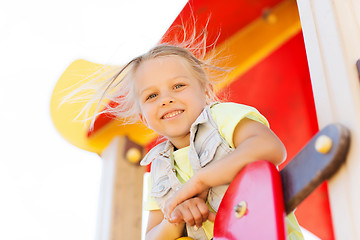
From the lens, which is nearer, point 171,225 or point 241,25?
point 171,225

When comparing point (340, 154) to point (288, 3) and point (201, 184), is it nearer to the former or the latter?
point (201, 184)

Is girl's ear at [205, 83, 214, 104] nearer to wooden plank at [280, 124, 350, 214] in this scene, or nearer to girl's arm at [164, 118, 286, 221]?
girl's arm at [164, 118, 286, 221]

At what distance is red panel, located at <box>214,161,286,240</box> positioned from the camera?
1.55 feet

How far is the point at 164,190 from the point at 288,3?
0.85 meters

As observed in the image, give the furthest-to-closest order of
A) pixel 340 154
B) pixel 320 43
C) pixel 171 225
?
pixel 171 225 < pixel 320 43 < pixel 340 154

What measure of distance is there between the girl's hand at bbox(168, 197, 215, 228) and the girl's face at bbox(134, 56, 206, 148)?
210 mm

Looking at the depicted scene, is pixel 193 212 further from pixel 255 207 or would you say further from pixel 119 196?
pixel 119 196

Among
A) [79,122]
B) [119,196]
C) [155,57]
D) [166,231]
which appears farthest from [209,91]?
[79,122]

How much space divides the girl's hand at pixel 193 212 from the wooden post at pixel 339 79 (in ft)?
0.78

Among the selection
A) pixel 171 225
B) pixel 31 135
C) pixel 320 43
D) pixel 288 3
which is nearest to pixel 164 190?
pixel 171 225

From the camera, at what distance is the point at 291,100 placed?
4.76ft

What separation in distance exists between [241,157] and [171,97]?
0.28 meters

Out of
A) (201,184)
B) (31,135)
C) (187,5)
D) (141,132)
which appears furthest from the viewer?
(31,135)

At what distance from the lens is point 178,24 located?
1.25m
